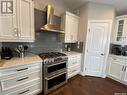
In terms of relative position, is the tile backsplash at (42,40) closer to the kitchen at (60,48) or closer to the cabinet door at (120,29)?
the kitchen at (60,48)

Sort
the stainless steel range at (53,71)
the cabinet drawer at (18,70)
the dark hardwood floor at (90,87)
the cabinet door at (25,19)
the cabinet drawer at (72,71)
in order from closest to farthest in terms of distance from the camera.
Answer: the cabinet drawer at (18,70), the cabinet door at (25,19), the stainless steel range at (53,71), the dark hardwood floor at (90,87), the cabinet drawer at (72,71)

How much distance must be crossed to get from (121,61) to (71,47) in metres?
1.95

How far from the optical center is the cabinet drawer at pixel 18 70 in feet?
4.68

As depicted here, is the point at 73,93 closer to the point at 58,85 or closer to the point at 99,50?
the point at 58,85

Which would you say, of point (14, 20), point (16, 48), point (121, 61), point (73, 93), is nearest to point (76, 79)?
point (73, 93)

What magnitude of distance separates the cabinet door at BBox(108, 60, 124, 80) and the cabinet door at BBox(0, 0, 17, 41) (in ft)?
10.8

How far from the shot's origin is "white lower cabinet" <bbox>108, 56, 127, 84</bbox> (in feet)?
8.62

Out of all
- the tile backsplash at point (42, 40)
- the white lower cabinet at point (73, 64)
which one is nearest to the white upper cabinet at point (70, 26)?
the tile backsplash at point (42, 40)

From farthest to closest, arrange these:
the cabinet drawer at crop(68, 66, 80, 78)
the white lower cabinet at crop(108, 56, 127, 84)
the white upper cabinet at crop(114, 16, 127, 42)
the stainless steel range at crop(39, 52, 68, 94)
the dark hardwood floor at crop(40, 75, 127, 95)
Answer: the white upper cabinet at crop(114, 16, 127, 42) < the cabinet drawer at crop(68, 66, 80, 78) < the white lower cabinet at crop(108, 56, 127, 84) < the dark hardwood floor at crop(40, 75, 127, 95) < the stainless steel range at crop(39, 52, 68, 94)

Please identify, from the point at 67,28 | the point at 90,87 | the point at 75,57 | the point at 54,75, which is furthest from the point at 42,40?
the point at 90,87

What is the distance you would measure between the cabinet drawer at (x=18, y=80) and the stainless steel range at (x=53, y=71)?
0.24m

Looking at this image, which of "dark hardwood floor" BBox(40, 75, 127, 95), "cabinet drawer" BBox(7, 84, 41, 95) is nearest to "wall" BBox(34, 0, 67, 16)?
"cabinet drawer" BBox(7, 84, 41, 95)

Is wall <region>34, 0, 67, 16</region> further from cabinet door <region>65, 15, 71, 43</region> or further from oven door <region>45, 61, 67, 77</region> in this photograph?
oven door <region>45, 61, 67, 77</region>

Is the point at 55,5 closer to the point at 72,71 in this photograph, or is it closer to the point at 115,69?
the point at 72,71
